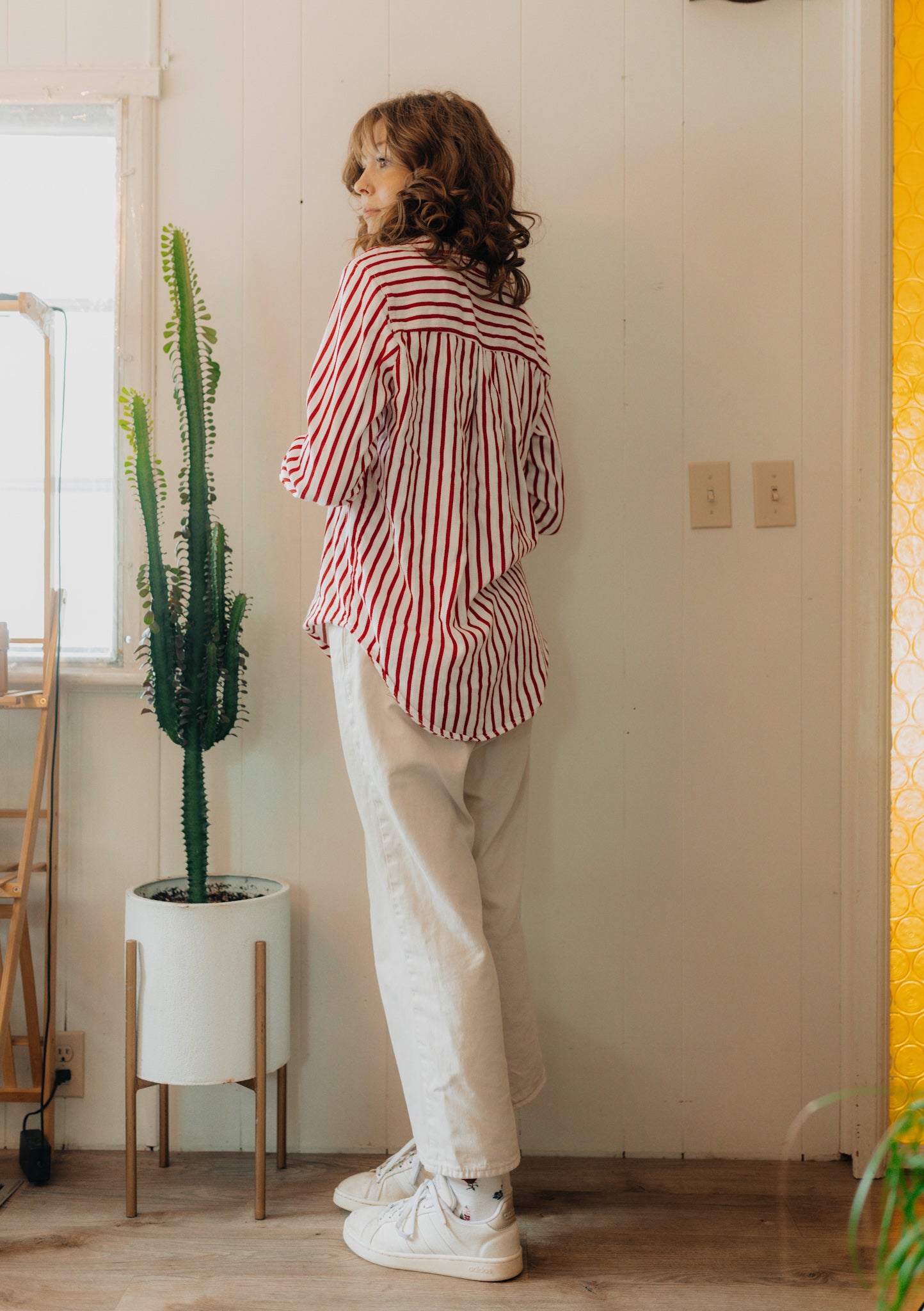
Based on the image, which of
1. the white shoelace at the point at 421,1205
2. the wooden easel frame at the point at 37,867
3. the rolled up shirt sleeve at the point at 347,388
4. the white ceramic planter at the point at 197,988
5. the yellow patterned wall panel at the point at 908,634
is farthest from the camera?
the yellow patterned wall panel at the point at 908,634

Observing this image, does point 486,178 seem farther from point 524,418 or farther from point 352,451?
point 352,451

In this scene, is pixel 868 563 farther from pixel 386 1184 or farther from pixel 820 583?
pixel 386 1184

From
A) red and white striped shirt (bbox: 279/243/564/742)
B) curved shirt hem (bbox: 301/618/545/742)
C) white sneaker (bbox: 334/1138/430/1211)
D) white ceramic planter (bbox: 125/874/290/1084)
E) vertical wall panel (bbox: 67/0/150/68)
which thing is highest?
vertical wall panel (bbox: 67/0/150/68)

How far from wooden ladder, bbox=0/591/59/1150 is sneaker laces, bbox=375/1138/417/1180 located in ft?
A: 1.99

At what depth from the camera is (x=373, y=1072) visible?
1.81 metres

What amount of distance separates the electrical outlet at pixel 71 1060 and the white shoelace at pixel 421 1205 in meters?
0.67

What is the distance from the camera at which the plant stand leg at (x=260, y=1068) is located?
5.09 feet

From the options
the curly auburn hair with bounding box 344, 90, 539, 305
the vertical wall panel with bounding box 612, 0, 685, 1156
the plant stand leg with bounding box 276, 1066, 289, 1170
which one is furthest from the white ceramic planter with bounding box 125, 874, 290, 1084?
the curly auburn hair with bounding box 344, 90, 539, 305

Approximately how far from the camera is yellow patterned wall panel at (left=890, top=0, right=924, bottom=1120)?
5.81 feet

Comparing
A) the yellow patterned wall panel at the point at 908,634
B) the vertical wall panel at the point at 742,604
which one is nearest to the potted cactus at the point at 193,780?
the vertical wall panel at the point at 742,604

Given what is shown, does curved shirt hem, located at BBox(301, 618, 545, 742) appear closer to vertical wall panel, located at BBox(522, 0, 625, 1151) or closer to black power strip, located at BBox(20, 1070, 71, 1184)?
vertical wall panel, located at BBox(522, 0, 625, 1151)

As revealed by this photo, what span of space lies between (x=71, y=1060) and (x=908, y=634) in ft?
5.60

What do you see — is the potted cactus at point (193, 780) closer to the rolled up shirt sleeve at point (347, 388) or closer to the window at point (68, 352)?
the window at point (68, 352)

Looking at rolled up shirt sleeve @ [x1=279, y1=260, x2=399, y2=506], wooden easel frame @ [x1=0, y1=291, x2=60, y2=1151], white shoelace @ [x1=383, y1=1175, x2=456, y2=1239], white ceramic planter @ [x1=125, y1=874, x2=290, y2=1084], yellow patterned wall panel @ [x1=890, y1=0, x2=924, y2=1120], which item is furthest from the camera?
yellow patterned wall panel @ [x1=890, y1=0, x2=924, y2=1120]
